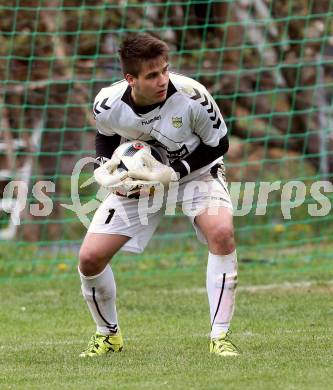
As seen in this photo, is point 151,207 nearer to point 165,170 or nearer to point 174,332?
point 165,170

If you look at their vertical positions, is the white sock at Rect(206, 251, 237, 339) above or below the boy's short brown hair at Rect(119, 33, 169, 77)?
below

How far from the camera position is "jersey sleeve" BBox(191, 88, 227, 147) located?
5586mm

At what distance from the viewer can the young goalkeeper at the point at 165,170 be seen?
5523 mm

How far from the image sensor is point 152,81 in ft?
17.7

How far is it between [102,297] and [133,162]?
85 cm

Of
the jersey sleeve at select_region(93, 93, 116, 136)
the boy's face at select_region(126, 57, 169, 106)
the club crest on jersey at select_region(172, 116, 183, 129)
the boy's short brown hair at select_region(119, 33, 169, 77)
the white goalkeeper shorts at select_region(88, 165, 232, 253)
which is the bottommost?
the white goalkeeper shorts at select_region(88, 165, 232, 253)

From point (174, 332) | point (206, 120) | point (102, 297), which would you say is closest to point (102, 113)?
point (206, 120)

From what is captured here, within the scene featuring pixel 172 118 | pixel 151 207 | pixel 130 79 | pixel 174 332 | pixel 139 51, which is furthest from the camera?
pixel 174 332

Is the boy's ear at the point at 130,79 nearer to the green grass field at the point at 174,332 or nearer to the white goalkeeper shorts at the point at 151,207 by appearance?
the white goalkeeper shorts at the point at 151,207

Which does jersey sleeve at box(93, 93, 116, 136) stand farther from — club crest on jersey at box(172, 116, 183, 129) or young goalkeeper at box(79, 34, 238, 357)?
club crest on jersey at box(172, 116, 183, 129)

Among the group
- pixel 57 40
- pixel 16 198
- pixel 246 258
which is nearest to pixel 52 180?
pixel 16 198

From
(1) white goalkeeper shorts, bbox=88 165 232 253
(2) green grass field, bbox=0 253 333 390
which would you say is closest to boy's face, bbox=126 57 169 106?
(1) white goalkeeper shorts, bbox=88 165 232 253

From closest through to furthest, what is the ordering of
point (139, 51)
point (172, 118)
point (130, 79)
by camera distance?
point (139, 51) → point (130, 79) → point (172, 118)

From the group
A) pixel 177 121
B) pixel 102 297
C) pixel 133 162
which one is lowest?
pixel 102 297
